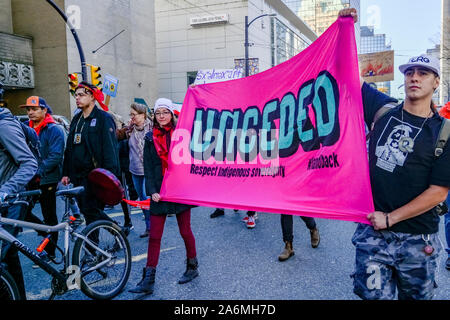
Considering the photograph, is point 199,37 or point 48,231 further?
point 199,37

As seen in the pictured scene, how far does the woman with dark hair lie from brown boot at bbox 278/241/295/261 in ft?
3.66

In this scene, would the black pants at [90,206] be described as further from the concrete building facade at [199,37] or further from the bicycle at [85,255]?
the concrete building facade at [199,37]

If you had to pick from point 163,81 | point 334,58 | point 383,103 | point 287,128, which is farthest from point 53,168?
point 163,81

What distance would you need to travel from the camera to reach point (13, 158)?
9.58ft

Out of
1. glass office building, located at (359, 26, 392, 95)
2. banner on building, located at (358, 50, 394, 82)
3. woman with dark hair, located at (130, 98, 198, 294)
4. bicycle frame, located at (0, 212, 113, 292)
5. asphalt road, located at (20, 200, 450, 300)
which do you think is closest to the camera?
bicycle frame, located at (0, 212, 113, 292)

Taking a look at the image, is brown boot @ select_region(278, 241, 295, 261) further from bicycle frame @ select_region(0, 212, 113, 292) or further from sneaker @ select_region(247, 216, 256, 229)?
bicycle frame @ select_region(0, 212, 113, 292)

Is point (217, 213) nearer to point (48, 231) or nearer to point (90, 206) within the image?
point (90, 206)

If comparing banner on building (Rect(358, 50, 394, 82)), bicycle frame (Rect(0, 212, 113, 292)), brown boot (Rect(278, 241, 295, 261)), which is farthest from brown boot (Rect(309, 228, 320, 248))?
banner on building (Rect(358, 50, 394, 82))

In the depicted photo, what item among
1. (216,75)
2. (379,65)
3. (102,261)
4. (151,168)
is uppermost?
(379,65)

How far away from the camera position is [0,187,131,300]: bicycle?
9.47 feet

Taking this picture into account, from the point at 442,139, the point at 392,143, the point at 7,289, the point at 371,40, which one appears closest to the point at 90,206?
the point at 7,289

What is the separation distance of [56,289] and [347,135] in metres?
2.75

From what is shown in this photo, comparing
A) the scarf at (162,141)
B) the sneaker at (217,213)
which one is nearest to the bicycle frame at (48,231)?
the scarf at (162,141)

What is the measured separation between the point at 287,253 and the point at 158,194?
1823mm
